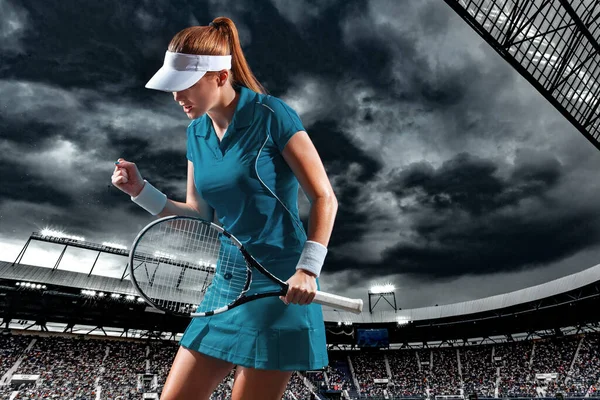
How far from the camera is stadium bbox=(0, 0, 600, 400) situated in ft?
96.0

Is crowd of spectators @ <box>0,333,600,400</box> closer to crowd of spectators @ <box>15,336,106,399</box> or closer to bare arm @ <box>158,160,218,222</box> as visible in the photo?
crowd of spectators @ <box>15,336,106,399</box>

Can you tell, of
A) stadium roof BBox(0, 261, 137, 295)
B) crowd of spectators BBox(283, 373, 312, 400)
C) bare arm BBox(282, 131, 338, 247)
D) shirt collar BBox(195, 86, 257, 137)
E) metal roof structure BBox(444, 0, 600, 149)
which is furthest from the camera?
crowd of spectators BBox(283, 373, 312, 400)

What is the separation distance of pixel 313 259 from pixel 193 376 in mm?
1047

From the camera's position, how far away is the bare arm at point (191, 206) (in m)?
2.90

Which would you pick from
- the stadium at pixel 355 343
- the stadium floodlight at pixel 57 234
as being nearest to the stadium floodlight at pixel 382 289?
the stadium at pixel 355 343

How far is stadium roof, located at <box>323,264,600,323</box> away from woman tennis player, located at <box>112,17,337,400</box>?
32665 millimetres

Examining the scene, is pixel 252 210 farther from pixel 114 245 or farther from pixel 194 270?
pixel 114 245

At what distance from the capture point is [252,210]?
2359mm

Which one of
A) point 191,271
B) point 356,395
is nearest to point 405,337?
point 356,395

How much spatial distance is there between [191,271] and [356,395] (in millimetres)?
39507

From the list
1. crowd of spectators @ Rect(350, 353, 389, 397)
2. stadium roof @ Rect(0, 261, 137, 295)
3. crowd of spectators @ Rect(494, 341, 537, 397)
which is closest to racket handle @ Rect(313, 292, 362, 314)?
stadium roof @ Rect(0, 261, 137, 295)

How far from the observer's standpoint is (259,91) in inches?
109

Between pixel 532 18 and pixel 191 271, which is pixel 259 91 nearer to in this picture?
pixel 191 271

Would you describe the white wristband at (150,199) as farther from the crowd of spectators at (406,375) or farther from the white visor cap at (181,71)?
the crowd of spectators at (406,375)
